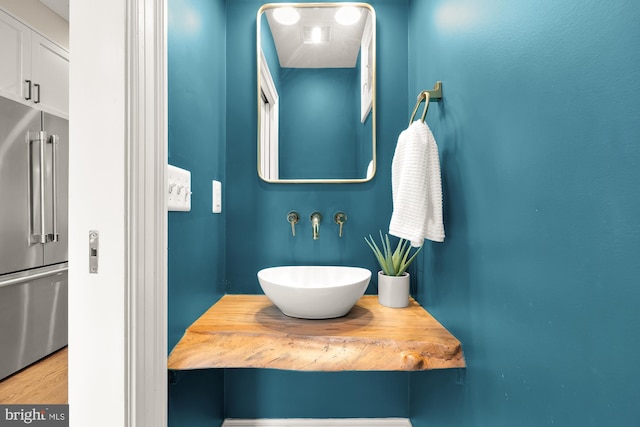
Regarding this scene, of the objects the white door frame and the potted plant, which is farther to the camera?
the potted plant

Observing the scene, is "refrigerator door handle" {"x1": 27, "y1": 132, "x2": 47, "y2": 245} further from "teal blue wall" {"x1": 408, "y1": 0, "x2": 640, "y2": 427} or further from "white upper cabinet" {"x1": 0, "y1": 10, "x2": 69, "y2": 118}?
"teal blue wall" {"x1": 408, "y1": 0, "x2": 640, "y2": 427}

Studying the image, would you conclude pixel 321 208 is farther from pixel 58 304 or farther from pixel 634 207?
pixel 58 304

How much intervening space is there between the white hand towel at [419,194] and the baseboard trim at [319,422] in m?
0.94

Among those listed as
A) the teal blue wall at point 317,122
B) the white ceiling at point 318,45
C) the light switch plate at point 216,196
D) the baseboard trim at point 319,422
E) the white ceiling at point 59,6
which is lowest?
the baseboard trim at point 319,422

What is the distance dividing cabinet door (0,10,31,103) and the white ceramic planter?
238cm

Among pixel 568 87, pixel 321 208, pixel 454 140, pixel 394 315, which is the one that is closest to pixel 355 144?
pixel 321 208

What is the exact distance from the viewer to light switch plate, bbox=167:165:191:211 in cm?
78

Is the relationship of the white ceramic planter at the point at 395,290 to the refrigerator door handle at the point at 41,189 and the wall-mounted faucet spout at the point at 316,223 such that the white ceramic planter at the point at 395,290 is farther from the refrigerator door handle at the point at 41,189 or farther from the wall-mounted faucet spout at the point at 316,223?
the refrigerator door handle at the point at 41,189

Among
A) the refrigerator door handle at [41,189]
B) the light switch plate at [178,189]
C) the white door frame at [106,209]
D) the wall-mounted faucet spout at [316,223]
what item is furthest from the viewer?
the refrigerator door handle at [41,189]

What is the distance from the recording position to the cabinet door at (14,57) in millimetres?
1806

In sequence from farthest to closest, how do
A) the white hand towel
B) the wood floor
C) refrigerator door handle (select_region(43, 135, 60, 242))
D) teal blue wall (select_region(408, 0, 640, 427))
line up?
1. refrigerator door handle (select_region(43, 135, 60, 242))
2. the wood floor
3. the white hand towel
4. teal blue wall (select_region(408, 0, 640, 427))

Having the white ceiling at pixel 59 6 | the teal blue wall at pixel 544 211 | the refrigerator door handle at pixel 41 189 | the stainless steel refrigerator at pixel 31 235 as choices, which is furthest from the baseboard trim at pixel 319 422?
the white ceiling at pixel 59 6

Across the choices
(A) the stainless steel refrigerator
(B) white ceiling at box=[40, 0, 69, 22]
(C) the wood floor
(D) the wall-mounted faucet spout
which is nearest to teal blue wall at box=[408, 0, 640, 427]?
(D) the wall-mounted faucet spout

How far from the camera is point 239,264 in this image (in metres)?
1.32
